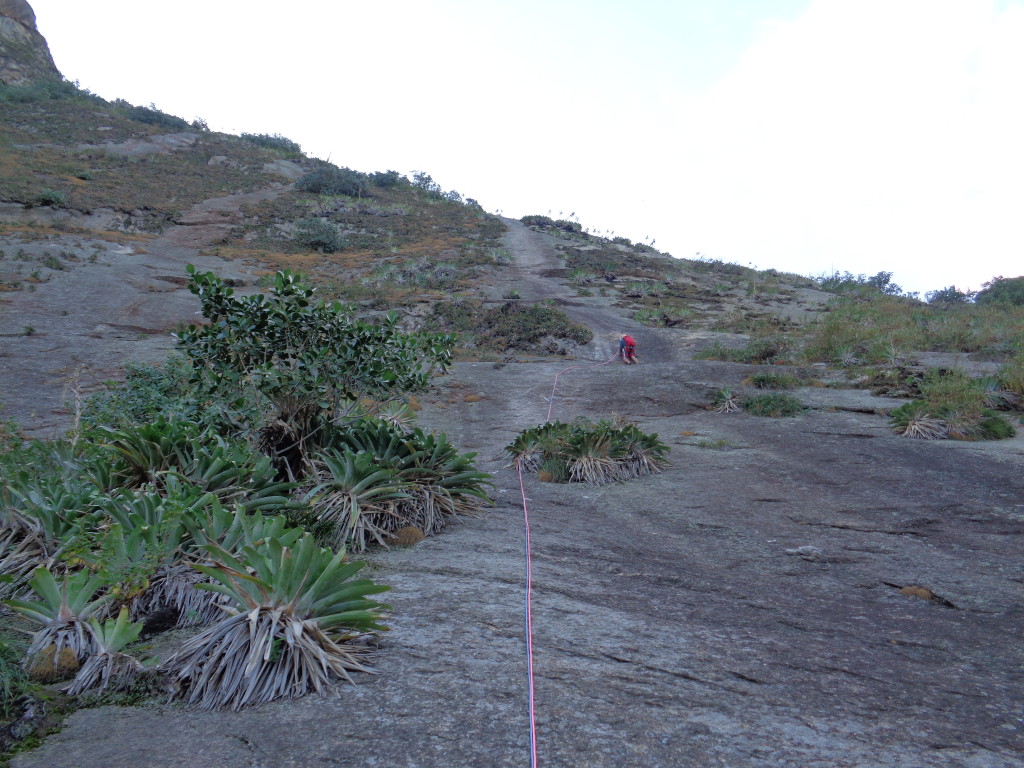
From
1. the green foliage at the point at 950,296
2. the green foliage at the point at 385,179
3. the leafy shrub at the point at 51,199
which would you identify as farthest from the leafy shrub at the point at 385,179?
the green foliage at the point at 950,296

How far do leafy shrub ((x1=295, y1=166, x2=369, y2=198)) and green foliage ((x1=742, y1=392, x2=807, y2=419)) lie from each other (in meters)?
38.1

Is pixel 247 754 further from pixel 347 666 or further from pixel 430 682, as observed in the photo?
pixel 430 682

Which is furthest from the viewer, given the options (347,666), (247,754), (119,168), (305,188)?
(305,188)

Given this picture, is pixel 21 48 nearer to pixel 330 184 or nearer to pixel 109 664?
pixel 330 184

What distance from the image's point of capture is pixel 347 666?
9.97ft

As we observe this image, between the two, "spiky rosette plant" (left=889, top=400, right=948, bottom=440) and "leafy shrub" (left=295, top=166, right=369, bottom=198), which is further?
"leafy shrub" (left=295, top=166, right=369, bottom=198)

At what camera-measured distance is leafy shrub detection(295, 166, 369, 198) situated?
141 feet

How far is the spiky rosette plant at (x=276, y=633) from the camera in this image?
112 inches

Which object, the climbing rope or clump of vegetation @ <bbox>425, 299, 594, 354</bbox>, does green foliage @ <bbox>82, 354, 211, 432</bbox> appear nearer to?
the climbing rope

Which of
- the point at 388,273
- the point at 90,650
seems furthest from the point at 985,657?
the point at 388,273

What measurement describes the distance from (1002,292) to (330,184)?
39.9 m

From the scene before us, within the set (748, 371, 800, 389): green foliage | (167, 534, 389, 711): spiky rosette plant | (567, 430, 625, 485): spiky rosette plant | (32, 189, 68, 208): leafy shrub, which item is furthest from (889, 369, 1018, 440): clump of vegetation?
(32, 189, 68, 208): leafy shrub

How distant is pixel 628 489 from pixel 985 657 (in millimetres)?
4291

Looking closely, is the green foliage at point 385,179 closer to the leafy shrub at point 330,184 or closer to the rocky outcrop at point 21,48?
the leafy shrub at point 330,184
